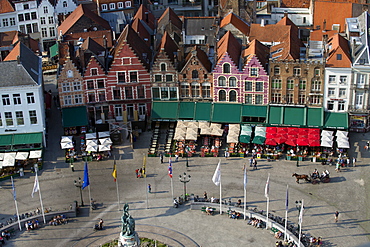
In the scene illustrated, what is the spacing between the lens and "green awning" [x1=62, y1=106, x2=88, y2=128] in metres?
115

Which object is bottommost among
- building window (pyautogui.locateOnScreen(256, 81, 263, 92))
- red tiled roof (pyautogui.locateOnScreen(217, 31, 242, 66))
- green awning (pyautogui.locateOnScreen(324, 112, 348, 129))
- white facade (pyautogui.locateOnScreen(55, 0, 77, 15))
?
green awning (pyautogui.locateOnScreen(324, 112, 348, 129))

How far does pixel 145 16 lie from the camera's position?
5664 inches

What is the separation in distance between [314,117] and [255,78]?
454 inches

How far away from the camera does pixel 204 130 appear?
4446 inches

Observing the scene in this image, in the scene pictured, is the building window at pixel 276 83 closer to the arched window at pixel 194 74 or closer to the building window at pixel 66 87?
the arched window at pixel 194 74

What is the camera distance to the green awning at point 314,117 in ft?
366

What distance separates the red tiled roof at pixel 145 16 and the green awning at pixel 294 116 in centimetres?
4198

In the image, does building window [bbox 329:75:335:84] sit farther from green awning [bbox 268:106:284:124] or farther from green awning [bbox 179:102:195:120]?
green awning [bbox 179:102:195:120]

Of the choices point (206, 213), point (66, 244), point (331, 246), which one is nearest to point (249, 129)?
point (206, 213)

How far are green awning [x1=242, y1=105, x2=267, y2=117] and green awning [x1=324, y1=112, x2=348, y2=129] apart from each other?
396 inches

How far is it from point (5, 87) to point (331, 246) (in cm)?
5637

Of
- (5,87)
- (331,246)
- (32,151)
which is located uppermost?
(5,87)

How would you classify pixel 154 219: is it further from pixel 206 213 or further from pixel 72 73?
pixel 72 73

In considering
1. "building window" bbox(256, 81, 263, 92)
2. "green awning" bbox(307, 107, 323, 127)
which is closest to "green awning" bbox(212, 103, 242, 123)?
"building window" bbox(256, 81, 263, 92)
